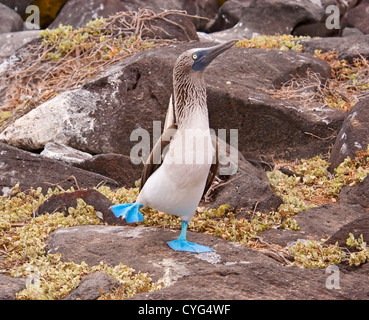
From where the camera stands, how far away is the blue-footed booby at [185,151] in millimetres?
5395

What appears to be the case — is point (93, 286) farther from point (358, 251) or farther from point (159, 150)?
point (358, 251)

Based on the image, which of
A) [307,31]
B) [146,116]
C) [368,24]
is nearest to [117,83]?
[146,116]

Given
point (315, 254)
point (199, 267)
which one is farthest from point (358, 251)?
point (199, 267)

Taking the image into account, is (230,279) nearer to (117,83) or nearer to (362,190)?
(362,190)

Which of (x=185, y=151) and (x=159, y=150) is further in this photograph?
(x=159, y=150)

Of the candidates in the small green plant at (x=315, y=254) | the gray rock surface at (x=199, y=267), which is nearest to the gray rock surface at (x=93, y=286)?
the gray rock surface at (x=199, y=267)

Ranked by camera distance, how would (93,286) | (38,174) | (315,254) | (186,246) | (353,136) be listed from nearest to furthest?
(93,286), (186,246), (315,254), (38,174), (353,136)

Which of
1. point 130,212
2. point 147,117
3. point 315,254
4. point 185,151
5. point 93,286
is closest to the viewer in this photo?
point 93,286

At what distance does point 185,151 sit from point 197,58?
70cm

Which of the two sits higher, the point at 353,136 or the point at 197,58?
the point at 197,58

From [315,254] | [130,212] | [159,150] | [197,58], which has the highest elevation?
[197,58]

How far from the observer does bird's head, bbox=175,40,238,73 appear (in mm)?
5492

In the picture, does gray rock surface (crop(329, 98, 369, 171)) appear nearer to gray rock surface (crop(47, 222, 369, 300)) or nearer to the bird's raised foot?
gray rock surface (crop(47, 222, 369, 300))

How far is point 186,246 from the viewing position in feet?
18.0
